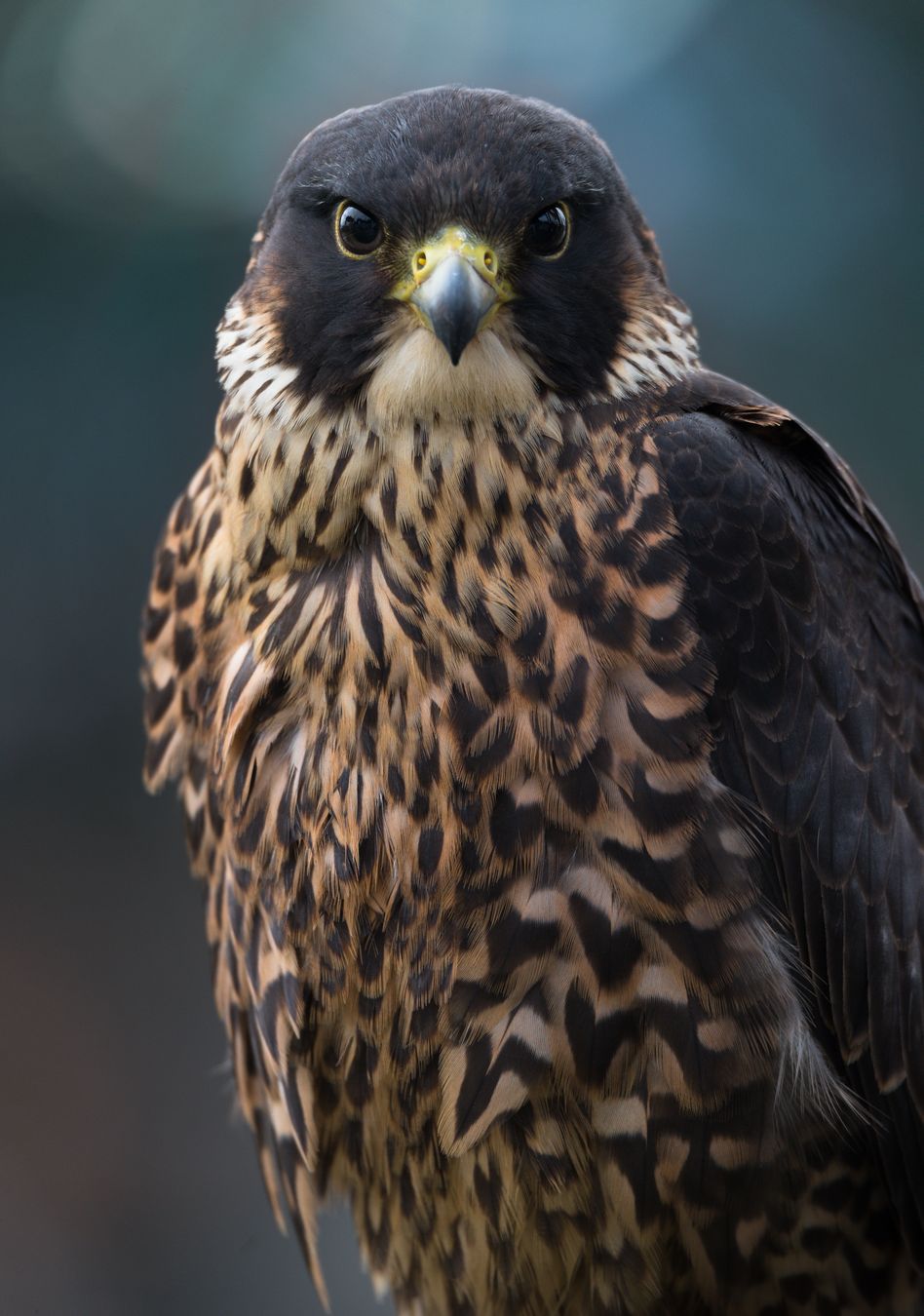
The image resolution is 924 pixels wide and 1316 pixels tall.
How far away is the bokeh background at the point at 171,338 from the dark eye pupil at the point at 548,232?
220 cm

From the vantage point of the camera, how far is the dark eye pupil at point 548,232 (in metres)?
2.09

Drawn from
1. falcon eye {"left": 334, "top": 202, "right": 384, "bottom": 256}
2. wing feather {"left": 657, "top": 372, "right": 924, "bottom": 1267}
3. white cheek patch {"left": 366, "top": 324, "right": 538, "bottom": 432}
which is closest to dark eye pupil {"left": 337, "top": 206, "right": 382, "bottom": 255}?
falcon eye {"left": 334, "top": 202, "right": 384, "bottom": 256}

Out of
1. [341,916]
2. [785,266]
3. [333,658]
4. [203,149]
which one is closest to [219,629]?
[333,658]

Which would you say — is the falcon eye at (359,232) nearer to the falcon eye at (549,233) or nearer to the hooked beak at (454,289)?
the hooked beak at (454,289)

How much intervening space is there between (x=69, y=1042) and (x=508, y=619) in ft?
10.4

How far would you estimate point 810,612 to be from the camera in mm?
2137

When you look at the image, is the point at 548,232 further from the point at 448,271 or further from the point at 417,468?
the point at 417,468

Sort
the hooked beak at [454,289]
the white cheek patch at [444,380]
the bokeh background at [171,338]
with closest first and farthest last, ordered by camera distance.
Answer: the hooked beak at [454,289] < the white cheek patch at [444,380] < the bokeh background at [171,338]

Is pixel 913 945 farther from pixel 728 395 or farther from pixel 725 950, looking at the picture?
pixel 728 395

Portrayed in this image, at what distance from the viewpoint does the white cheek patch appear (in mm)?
2037

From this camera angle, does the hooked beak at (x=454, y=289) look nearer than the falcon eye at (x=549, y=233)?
Yes

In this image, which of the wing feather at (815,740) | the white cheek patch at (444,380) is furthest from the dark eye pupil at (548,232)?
the wing feather at (815,740)

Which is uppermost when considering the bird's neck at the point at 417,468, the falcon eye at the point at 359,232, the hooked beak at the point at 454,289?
the falcon eye at the point at 359,232

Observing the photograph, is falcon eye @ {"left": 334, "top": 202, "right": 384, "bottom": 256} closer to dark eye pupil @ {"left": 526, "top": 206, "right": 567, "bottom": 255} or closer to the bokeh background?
dark eye pupil @ {"left": 526, "top": 206, "right": 567, "bottom": 255}
